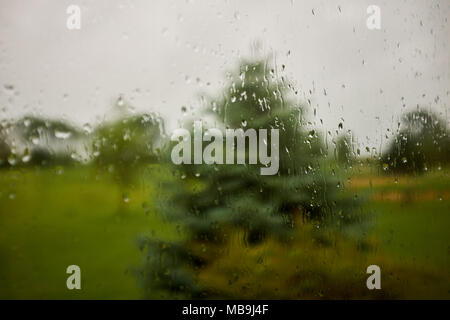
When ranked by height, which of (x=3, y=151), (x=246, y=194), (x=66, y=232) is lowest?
(x=66, y=232)

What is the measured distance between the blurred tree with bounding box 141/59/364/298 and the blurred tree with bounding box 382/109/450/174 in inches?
8.7

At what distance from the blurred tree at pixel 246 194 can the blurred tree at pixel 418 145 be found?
0.22m

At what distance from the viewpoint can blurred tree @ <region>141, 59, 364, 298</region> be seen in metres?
0.93

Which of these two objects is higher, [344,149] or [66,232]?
[344,149]

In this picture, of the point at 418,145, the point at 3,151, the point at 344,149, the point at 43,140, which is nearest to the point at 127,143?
the point at 43,140

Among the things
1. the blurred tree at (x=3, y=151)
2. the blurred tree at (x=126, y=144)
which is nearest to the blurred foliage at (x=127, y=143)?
the blurred tree at (x=126, y=144)

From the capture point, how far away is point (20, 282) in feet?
2.87

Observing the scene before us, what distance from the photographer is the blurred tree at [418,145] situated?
1.01m

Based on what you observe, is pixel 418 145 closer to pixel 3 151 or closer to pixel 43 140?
pixel 43 140

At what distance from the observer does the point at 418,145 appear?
1.03 meters

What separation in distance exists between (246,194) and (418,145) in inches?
24.5

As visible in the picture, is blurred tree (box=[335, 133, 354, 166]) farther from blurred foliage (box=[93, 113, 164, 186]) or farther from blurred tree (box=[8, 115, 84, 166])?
blurred tree (box=[8, 115, 84, 166])
